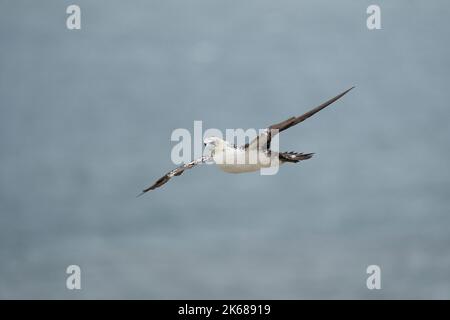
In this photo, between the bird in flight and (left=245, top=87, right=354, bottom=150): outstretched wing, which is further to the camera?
the bird in flight

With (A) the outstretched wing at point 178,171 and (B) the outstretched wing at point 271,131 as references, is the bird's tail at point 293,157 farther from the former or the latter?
(A) the outstretched wing at point 178,171

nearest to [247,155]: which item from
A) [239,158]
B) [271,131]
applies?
[239,158]

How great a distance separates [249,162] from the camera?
30.8 m

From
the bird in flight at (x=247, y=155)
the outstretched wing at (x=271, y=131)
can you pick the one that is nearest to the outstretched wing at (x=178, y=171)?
the bird in flight at (x=247, y=155)

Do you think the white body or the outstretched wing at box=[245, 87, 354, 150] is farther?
the white body

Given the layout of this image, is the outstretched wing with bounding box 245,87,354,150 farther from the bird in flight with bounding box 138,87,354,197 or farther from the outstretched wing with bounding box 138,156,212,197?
the outstretched wing with bounding box 138,156,212,197

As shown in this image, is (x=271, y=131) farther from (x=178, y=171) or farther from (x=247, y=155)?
(x=178, y=171)

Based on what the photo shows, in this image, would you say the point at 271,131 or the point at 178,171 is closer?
the point at 271,131

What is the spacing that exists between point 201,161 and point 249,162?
1.70 m

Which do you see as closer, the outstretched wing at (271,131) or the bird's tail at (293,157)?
the outstretched wing at (271,131)

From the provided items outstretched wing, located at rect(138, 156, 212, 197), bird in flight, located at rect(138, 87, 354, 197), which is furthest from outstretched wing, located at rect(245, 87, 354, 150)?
outstretched wing, located at rect(138, 156, 212, 197)

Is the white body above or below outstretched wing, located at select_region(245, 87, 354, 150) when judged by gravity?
below

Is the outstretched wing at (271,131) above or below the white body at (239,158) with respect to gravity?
above
